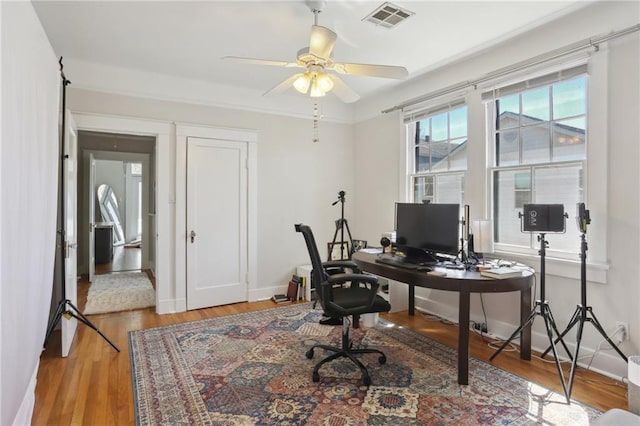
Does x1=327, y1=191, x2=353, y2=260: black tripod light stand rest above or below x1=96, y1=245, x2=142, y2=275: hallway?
above

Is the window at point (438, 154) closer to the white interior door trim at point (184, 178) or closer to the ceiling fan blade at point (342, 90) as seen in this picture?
the ceiling fan blade at point (342, 90)

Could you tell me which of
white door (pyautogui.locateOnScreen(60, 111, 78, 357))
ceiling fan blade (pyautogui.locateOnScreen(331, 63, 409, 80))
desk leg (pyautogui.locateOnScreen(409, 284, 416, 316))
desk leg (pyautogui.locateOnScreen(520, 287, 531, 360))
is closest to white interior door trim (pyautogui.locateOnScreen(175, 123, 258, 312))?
white door (pyautogui.locateOnScreen(60, 111, 78, 357))

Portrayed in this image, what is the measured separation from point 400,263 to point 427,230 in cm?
41

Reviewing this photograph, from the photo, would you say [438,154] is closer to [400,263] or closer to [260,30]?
[400,263]

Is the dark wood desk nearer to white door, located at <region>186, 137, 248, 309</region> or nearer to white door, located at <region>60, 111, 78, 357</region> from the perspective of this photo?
white door, located at <region>186, 137, 248, 309</region>

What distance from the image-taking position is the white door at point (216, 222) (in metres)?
4.06

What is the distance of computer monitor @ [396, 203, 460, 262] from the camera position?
2787 mm

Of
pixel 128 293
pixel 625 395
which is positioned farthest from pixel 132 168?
pixel 625 395

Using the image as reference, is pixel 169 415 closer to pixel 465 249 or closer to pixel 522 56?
pixel 465 249

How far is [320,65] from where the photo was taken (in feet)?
7.91

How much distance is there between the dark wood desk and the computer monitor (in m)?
0.27

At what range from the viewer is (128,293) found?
15.9ft

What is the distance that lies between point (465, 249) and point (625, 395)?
4.57 ft

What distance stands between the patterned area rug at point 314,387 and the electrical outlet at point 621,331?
657 mm
